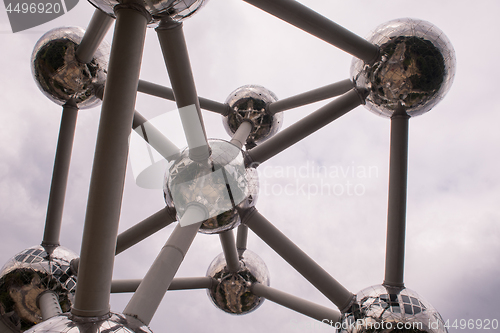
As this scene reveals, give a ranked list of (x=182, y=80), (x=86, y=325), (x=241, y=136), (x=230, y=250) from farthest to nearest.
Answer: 1. (x=230, y=250)
2. (x=241, y=136)
3. (x=182, y=80)
4. (x=86, y=325)

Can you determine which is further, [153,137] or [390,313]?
[153,137]

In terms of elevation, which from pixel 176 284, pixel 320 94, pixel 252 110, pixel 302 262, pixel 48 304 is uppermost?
pixel 252 110

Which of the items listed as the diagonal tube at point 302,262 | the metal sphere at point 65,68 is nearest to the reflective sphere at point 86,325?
the diagonal tube at point 302,262

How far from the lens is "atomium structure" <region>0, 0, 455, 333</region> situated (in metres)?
2.48

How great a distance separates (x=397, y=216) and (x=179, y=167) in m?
2.99

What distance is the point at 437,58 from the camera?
4.89 metres


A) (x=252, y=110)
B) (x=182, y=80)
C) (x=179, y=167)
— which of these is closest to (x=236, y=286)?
(x=252, y=110)

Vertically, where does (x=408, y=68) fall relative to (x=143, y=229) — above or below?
above

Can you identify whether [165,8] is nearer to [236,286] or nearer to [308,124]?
[308,124]

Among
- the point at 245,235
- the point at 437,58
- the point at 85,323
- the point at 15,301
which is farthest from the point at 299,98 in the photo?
the point at 15,301

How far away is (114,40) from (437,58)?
4.26 meters

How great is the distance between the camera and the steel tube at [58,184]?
612 cm

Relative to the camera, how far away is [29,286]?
577 cm

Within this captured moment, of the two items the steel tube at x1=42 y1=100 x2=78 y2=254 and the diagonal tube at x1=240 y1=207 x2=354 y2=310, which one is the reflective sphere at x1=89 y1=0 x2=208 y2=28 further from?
the steel tube at x1=42 y1=100 x2=78 y2=254
